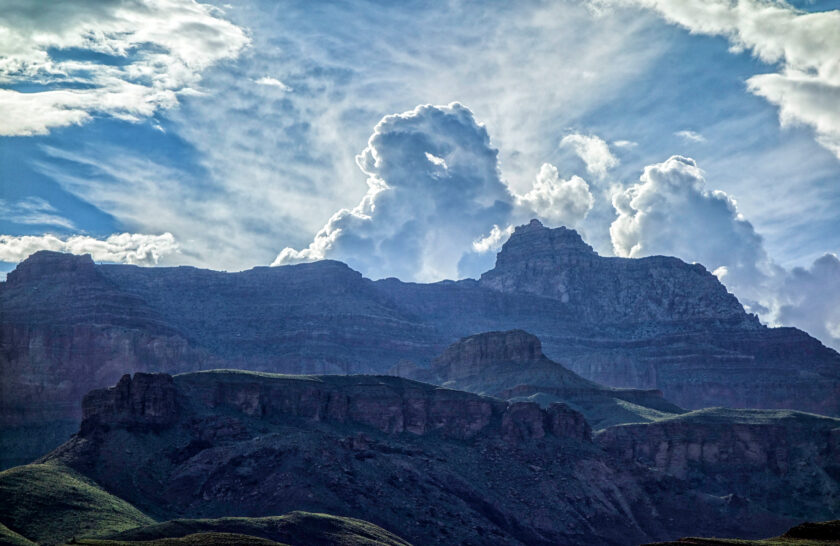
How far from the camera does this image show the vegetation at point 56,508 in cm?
15375

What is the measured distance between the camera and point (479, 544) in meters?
190

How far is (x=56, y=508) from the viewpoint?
162m

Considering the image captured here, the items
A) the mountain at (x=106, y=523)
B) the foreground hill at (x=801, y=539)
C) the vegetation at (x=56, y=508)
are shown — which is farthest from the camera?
the vegetation at (x=56, y=508)

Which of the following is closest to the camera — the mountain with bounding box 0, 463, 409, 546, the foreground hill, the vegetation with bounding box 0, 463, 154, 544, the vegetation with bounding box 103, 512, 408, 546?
Answer: the foreground hill

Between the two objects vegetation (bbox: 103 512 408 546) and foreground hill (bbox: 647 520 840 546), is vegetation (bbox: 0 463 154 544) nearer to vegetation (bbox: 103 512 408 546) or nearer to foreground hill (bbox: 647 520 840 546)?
vegetation (bbox: 103 512 408 546)

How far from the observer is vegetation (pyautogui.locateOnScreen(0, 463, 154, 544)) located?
504 ft

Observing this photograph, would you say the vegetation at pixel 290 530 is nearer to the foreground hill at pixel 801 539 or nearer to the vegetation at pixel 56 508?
the vegetation at pixel 56 508

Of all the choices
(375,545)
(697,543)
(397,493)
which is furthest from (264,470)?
(697,543)

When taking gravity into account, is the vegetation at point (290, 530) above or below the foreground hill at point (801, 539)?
above

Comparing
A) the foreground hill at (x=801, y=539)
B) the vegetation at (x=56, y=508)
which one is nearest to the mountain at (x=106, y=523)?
the vegetation at (x=56, y=508)

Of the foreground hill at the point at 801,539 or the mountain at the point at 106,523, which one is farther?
the mountain at the point at 106,523

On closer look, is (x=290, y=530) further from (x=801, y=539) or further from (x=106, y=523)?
(x=801, y=539)

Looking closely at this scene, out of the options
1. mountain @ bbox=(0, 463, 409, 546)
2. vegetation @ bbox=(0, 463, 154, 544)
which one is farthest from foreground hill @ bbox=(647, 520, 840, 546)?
vegetation @ bbox=(0, 463, 154, 544)

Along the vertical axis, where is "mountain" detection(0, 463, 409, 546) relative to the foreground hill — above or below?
above
